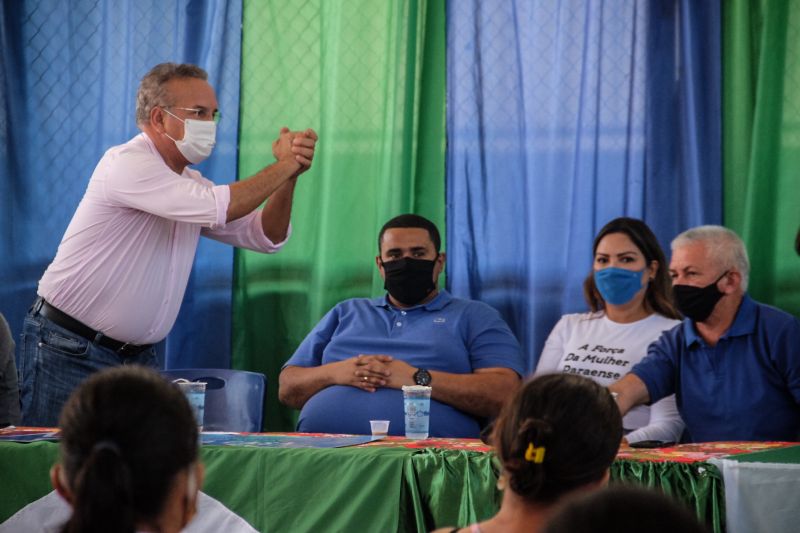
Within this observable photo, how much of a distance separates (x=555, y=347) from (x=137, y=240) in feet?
4.88

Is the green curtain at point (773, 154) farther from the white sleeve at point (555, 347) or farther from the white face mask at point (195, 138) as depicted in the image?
the white face mask at point (195, 138)

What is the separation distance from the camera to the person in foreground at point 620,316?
3.38 metres

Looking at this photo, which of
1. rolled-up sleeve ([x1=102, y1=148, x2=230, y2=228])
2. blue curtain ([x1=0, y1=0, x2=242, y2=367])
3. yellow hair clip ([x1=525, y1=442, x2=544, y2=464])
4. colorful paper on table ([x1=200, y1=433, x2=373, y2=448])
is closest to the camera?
yellow hair clip ([x1=525, y1=442, x2=544, y2=464])

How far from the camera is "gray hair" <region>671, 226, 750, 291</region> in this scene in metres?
3.03

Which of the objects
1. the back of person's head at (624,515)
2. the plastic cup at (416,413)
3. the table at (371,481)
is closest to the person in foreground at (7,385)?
the table at (371,481)

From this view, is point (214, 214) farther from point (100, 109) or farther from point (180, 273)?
point (100, 109)

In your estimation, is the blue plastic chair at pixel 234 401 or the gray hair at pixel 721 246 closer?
the gray hair at pixel 721 246

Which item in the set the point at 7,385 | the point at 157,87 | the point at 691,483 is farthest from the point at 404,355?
the point at 691,483

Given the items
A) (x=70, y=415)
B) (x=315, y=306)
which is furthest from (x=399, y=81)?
(x=70, y=415)

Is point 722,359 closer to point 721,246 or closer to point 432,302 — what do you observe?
point 721,246

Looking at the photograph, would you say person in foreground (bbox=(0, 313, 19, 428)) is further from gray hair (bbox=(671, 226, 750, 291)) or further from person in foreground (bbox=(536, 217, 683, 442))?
gray hair (bbox=(671, 226, 750, 291))

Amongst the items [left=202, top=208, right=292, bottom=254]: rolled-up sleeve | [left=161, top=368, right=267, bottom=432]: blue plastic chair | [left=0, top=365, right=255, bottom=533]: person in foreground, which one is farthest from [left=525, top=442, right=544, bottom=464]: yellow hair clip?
[left=202, top=208, right=292, bottom=254]: rolled-up sleeve

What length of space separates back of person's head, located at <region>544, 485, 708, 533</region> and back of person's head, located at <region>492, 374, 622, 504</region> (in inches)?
24.6

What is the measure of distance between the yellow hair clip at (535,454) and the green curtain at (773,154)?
233cm
